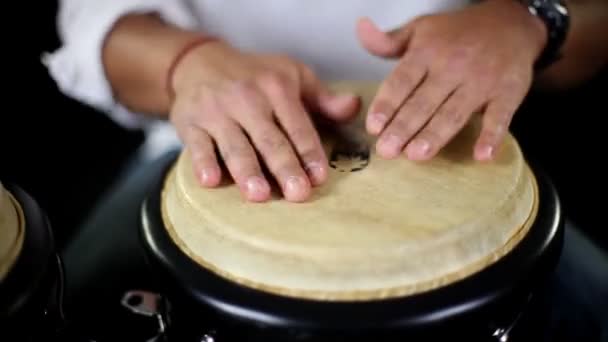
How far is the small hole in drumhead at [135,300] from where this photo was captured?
20.6 inches

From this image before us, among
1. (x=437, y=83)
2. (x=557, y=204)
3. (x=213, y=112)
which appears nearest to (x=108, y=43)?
(x=213, y=112)

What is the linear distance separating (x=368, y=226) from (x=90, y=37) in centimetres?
47

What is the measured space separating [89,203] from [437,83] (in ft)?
2.41

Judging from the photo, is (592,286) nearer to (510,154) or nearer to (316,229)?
(510,154)

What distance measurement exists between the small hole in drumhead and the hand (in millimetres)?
228

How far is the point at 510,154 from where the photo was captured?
0.53 meters

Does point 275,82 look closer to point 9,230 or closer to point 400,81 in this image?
point 400,81

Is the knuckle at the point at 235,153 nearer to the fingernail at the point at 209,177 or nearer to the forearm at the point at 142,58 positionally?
the fingernail at the point at 209,177

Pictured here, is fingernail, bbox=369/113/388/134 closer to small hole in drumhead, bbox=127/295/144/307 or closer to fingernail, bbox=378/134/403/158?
fingernail, bbox=378/134/403/158

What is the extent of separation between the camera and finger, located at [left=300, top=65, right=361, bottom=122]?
23.2 inches

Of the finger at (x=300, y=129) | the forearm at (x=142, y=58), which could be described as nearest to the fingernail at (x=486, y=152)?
the finger at (x=300, y=129)

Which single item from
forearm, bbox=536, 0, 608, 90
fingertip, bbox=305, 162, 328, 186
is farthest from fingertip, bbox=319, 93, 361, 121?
forearm, bbox=536, 0, 608, 90

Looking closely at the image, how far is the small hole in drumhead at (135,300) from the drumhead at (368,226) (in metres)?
0.07

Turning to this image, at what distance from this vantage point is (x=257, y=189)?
48 cm
